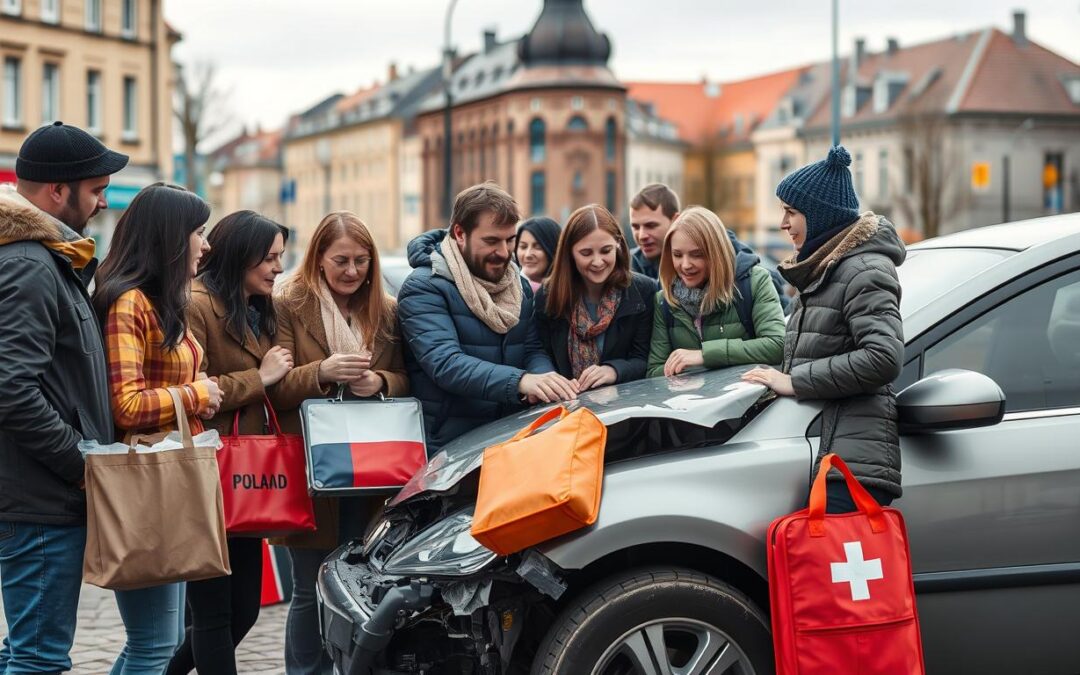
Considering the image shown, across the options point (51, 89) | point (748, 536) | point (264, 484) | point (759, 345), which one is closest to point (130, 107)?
point (51, 89)

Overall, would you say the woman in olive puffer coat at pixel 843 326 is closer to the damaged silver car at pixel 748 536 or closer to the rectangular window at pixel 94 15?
the damaged silver car at pixel 748 536

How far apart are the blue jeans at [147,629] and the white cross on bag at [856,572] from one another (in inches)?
79.6

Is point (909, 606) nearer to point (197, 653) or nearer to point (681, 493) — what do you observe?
point (681, 493)

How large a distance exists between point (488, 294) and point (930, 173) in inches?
2485

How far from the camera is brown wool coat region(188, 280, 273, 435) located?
189 inches

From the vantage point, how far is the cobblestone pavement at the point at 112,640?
19.7ft

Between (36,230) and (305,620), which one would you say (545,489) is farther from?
Result: (305,620)

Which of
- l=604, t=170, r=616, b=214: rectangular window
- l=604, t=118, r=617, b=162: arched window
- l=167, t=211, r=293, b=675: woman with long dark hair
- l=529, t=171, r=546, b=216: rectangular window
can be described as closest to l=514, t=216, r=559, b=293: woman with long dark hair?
l=167, t=211, r=293, b=675: woman with long dark hair

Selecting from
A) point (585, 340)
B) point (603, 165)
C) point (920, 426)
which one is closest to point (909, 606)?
point (920, 426)

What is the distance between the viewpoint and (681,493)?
394cm

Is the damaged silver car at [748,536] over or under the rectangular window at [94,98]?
under

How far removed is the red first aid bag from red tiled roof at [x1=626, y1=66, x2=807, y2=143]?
103052 millimetres

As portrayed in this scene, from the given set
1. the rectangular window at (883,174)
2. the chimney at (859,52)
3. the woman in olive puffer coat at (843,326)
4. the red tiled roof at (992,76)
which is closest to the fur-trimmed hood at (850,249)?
the woman in olive puffer coat at (843,326)

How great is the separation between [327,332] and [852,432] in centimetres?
206
